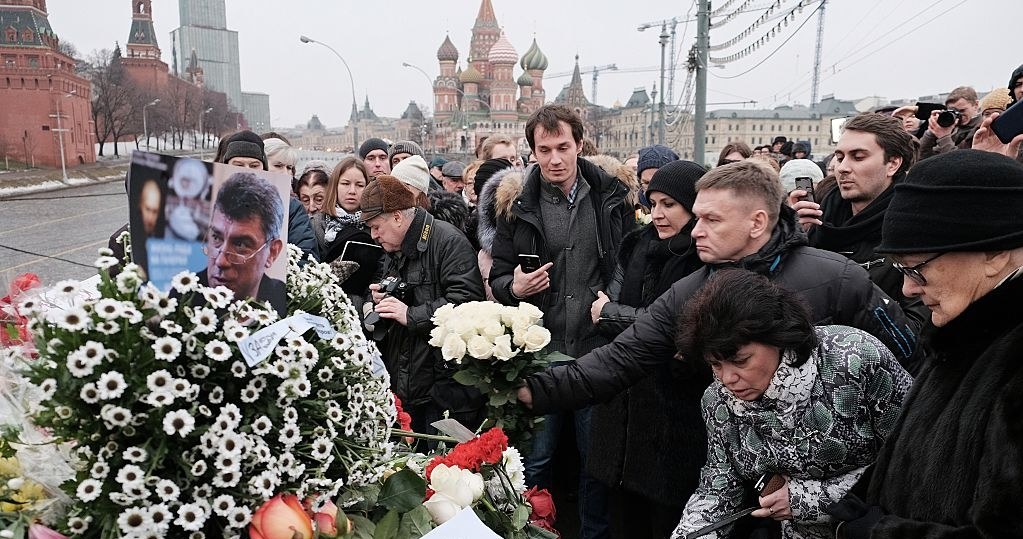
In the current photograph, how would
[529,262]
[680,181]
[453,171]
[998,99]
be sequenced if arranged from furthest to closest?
[453,171], [998,99], [529,262], [680,181]

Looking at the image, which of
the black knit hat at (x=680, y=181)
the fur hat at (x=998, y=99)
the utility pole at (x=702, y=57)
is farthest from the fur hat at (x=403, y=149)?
the utility pole at (x=702, y=57)

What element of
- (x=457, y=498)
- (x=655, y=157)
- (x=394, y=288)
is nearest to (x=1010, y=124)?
(x=457, y=498)

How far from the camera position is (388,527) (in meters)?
1.47

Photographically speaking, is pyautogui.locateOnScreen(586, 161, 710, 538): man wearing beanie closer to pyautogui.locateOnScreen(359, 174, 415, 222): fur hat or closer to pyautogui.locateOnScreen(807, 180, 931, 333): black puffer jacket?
pyautogui.locateOnScreen(807, 180, 931, 333): black puffer jacket

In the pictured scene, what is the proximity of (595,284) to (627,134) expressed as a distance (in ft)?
264

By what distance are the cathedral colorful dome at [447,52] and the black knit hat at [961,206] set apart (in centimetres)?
9027

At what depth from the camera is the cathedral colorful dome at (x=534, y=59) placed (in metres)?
75.0

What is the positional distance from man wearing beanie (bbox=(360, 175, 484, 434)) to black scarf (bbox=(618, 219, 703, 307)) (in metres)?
0.80

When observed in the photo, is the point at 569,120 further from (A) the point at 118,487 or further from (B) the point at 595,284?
(A) the point at 118,487

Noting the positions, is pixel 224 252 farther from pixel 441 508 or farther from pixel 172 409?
pixel 441 508

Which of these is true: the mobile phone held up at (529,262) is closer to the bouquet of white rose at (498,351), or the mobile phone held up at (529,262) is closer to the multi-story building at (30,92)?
the bouquet of white rose at (498,351)

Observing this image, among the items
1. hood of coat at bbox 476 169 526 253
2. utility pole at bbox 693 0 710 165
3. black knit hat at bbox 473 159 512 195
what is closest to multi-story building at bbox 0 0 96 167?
utility pole at bbox 693 0 710 165

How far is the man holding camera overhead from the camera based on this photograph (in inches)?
195

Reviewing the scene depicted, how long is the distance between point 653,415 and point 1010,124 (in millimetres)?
1620
